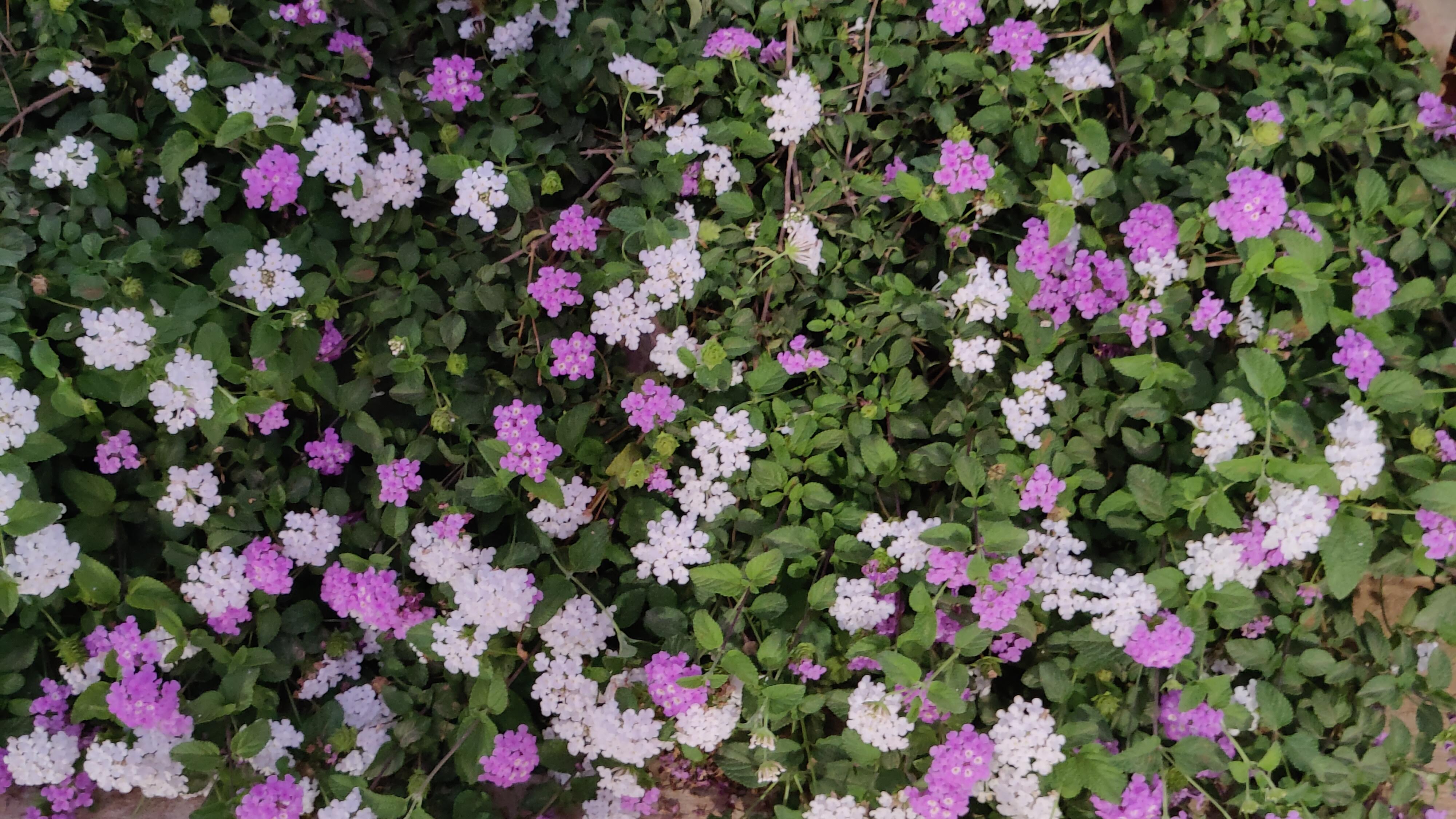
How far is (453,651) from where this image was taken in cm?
149

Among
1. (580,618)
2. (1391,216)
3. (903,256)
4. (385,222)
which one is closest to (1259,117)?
(1391,216)

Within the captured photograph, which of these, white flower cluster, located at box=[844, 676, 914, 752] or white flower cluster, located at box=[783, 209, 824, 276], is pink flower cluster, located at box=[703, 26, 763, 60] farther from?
white flower cluster, located at box=[844, 676, 914, 752]

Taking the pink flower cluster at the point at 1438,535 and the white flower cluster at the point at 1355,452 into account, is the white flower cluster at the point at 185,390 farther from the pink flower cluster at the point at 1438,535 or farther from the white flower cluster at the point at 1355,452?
the pink flower cluster at the point at 1438,535

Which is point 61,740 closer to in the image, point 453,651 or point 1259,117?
point 453,651

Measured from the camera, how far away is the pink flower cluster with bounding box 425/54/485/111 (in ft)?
5.66

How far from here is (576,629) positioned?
5.08ft

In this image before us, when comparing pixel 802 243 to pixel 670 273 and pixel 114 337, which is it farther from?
pixel 114 337

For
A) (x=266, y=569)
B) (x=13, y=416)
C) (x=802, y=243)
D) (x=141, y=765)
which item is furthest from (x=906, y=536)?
(x=13, y=416)

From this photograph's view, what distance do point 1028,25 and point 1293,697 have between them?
1.39 meters

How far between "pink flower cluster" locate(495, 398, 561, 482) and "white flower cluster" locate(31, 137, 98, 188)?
2.90ft

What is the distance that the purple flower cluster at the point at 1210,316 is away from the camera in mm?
1559

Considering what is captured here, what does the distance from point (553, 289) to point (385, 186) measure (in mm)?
388

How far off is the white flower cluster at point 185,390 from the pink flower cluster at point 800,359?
1017mm

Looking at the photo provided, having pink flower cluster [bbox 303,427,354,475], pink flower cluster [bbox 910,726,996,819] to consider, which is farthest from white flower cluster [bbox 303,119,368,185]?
pink flower cluster [bbox 910,726,996,819]
